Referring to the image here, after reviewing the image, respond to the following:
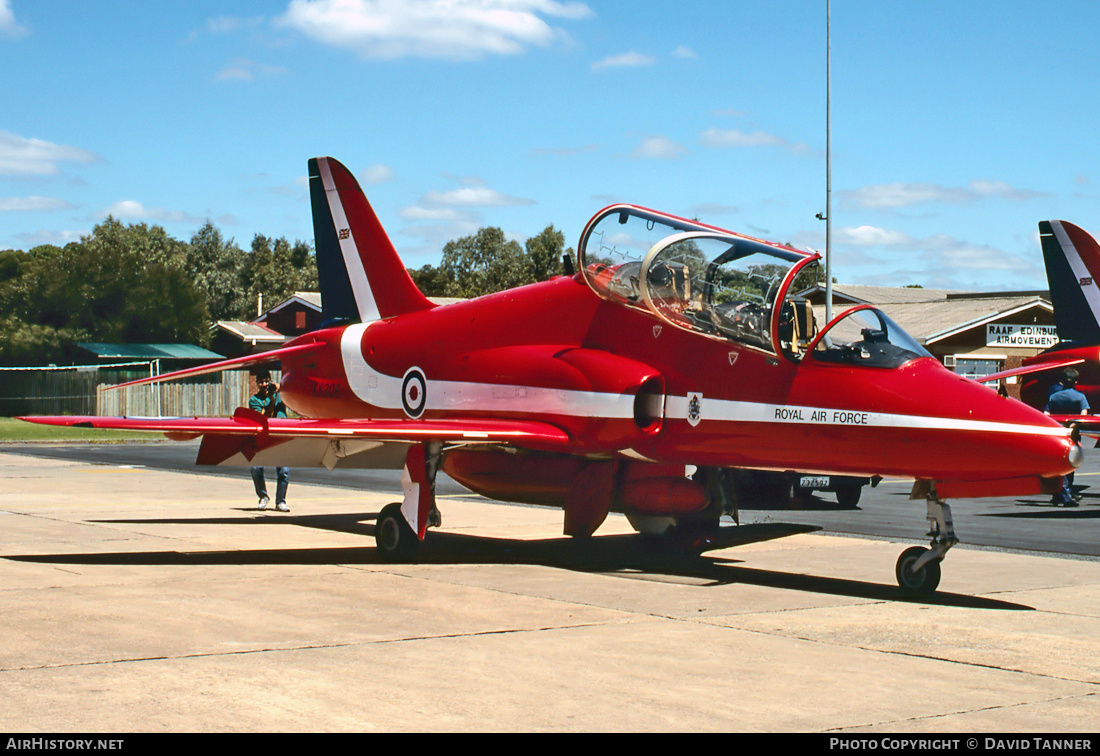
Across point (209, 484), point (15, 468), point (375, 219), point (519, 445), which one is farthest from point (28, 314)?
point (519, 445)

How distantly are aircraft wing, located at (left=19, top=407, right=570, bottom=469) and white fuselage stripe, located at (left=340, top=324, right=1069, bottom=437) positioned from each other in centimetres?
25

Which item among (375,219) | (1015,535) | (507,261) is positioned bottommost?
(1015,535)

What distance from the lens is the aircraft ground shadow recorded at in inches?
414

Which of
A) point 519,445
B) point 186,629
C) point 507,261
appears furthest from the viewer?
point 507,261

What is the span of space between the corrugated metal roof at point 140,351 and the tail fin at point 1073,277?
4502cm

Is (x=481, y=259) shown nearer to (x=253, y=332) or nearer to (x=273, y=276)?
(x=273, y=276)

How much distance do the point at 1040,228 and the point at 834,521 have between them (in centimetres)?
805

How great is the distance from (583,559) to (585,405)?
6.44 feet

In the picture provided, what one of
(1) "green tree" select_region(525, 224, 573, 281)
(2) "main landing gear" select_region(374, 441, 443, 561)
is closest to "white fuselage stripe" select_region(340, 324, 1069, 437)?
(2) "main landing gear" select_region(374, 441, 443, 561)

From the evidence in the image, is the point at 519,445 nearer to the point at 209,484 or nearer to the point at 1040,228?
the point at 209,484

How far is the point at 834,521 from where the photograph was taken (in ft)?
54.8

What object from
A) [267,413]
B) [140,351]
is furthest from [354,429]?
[140,351]

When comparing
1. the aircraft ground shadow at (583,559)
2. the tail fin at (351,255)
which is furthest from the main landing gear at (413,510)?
the tail fin at (351,255)

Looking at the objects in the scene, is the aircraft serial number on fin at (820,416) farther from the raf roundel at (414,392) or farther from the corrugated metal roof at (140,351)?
the corrugated metal roof at (140,351)
